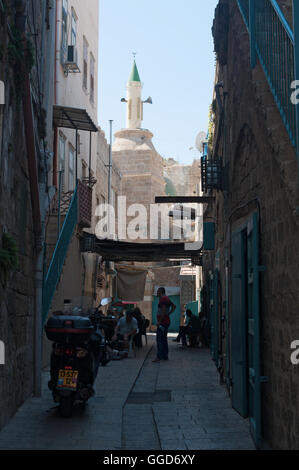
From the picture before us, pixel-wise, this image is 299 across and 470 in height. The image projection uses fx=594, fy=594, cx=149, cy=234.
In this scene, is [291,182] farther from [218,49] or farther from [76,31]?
[76,31]

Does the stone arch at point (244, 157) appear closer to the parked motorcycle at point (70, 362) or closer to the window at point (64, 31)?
the parked motorcycle at point (70, 362)

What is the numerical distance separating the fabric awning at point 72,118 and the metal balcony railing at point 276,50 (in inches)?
300

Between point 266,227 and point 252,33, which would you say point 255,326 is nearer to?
point 266,227

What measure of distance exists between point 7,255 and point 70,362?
5.95 feet

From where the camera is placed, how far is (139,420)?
23.6 feet

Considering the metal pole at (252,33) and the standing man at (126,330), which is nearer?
the metal pole at (252,33)

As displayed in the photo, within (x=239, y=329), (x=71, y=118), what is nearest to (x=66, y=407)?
(x=239, y=329)

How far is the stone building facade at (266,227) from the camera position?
183 inches

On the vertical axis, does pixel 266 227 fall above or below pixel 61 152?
below

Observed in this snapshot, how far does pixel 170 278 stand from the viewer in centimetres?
3522

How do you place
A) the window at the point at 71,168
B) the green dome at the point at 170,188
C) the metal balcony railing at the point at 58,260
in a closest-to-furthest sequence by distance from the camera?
the metal balcony railing at the point at 58,260 < the window at the point at 71,168 < the green dome at the point at 170,188

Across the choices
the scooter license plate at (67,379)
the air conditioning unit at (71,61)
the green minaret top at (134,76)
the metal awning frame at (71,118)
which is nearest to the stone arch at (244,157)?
the scooter license plate at (67,379)
